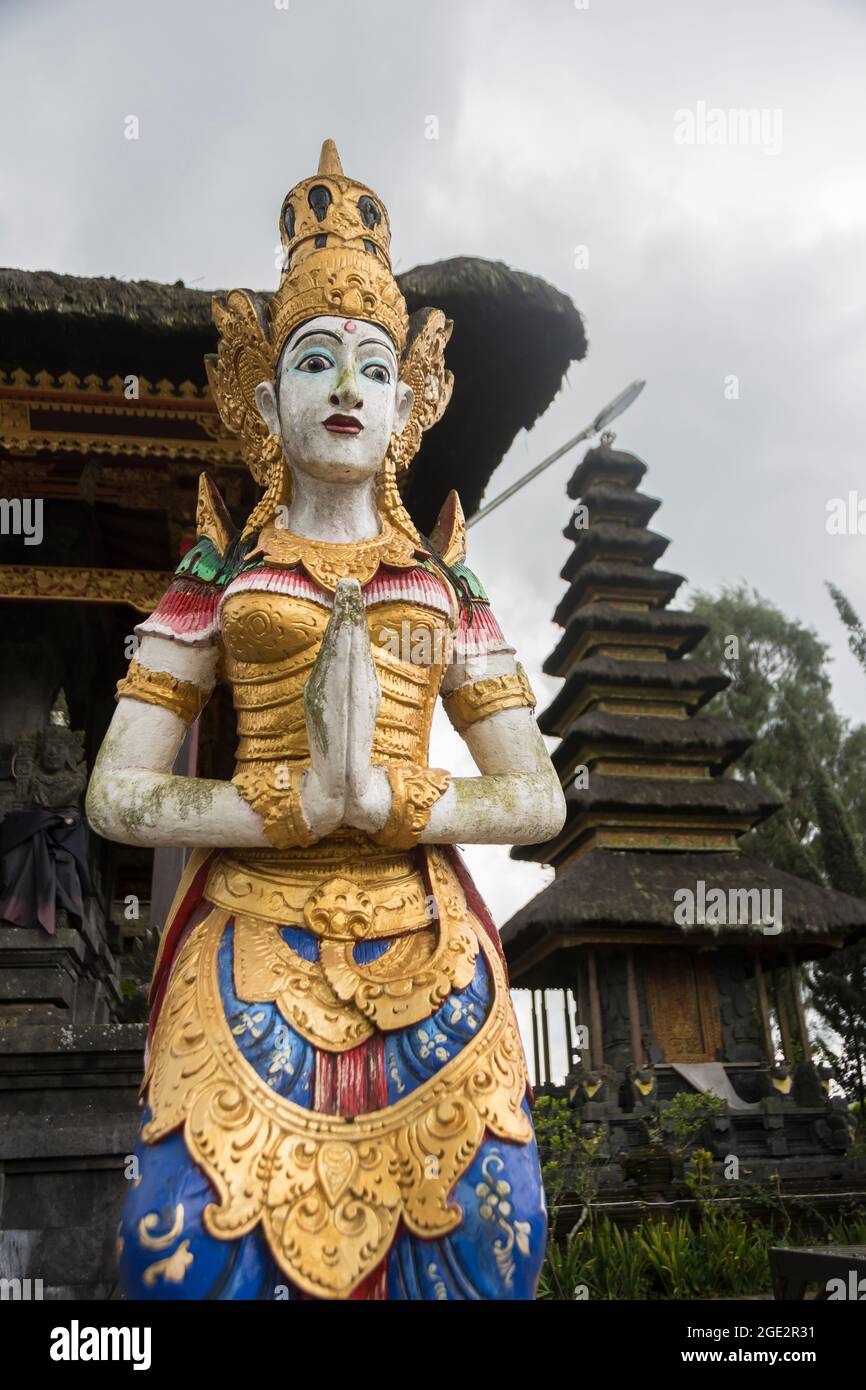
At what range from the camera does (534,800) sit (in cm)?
273

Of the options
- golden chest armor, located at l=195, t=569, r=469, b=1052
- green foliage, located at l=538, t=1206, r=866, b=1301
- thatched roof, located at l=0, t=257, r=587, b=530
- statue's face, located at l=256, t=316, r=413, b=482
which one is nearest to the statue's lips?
statue's face, located at l=256, t=316, r=413, b=482

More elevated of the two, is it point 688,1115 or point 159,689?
point 159,689

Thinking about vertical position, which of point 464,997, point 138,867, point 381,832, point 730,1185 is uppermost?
point 138,867

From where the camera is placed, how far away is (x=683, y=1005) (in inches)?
688

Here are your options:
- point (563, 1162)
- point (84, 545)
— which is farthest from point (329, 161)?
point (563, 1162)

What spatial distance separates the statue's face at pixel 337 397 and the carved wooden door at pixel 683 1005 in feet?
52.1

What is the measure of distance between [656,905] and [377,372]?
47.6 feet

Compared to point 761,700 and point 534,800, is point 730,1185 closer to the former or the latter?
point 534,800

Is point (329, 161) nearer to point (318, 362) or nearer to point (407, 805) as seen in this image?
point (318, 362)

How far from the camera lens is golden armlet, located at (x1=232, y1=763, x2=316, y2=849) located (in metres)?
2.47

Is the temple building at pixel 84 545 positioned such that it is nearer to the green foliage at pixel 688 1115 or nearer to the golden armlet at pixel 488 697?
the golden armlet at pixel 488 697

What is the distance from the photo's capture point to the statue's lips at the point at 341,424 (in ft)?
9.39

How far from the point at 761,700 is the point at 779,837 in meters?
3.84
